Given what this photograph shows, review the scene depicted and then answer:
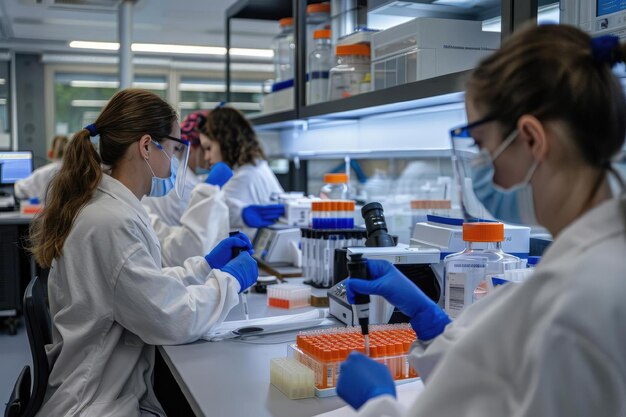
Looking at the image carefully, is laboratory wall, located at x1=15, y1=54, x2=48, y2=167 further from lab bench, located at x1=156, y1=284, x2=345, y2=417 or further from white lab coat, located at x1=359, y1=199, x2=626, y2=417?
white lab coat, located at x1=359, y1=199, x2=626, y2=417

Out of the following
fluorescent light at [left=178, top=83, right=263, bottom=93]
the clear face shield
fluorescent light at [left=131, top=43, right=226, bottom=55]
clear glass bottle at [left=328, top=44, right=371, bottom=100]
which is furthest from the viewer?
fluorescent light at [left=178, top=83, right=263, bottom=93]

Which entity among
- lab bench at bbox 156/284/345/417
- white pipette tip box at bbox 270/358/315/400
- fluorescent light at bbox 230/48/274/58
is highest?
fluorescent light at bbox 230/48/274/58

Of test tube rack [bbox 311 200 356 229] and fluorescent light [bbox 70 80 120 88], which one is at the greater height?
fluorescent light [bbox 70 80 120 88]

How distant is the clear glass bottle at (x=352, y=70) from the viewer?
2.39 metres

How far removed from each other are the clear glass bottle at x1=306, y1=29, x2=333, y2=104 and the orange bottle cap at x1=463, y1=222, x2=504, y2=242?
4.67 ft

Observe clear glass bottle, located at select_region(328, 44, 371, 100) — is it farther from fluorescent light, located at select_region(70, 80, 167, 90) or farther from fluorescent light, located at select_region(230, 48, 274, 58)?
fluorescent light, located at select_region(70, 80, 167, 90)

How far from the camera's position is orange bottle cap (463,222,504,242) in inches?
58.0

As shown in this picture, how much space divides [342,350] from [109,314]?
63 cm

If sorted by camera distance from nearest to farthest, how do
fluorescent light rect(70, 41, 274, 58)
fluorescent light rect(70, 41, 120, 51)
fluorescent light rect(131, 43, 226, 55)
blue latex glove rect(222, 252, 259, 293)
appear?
blue latex glove rect(222, 252, 259, 293) → fluorescent light rect(70, 41, 120, 51) → fluorescent light rect(70, 41, 274, 58) → fluorescent light rect(131, 43, 226, 55)

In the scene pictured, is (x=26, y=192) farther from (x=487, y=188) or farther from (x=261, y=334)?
(x=487, y=188)

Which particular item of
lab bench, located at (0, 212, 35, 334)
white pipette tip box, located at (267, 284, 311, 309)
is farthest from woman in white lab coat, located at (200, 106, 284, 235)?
lab bench, located at (0, 212, 35, 334)

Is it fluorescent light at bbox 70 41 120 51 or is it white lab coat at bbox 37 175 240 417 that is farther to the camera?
fluorescent light at bbox 70 41 120 51

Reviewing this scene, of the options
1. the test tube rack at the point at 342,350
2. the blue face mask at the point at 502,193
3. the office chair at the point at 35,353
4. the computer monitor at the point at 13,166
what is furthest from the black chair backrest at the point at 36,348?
the computer monitor at the point at 13,166

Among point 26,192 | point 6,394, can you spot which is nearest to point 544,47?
point 6,394
